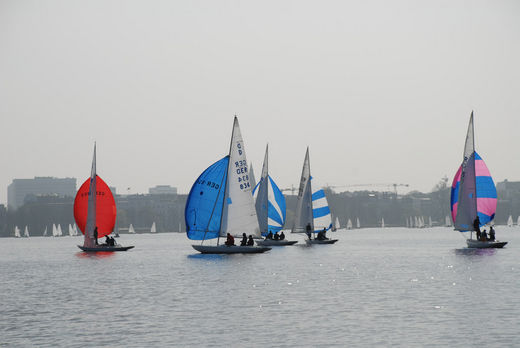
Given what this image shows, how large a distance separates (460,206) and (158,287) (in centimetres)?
3206

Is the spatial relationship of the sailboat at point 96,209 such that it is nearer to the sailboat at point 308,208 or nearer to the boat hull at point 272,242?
the boat hull at point 272,242

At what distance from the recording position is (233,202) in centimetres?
6506

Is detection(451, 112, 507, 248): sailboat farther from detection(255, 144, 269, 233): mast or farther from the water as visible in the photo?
detection(255, 144, 269, 233): mast

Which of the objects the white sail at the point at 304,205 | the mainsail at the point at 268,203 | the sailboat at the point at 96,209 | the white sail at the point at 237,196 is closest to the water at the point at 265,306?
the white sail at the point at 237,196

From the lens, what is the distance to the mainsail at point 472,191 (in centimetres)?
6988

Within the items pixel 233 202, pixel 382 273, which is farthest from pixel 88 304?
pixel 233 202

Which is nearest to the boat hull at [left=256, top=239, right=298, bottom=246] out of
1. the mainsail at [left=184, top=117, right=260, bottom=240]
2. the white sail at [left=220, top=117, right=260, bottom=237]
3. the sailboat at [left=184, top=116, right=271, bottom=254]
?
the sailboat at [left=184, top=116, right=271, bottom=254]

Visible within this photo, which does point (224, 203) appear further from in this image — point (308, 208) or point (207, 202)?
point (308, 208)

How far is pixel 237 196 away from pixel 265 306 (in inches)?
1162

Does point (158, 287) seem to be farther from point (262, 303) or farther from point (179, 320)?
point (179, 320)

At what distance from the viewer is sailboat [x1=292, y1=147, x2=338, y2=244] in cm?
9000

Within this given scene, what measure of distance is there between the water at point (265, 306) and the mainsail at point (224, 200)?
538 cm

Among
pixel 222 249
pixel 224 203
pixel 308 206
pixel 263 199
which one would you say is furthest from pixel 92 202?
pixel 308 206

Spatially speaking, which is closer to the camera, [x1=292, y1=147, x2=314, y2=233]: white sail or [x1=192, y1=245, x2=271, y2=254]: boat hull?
[x1=192, y1=245, x2=271, y2=254]: boat hull
